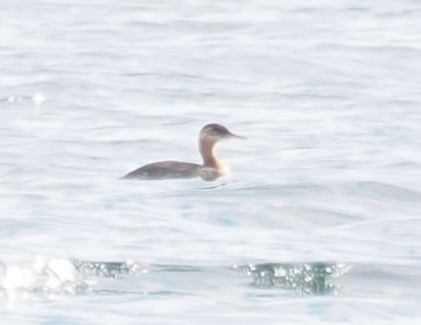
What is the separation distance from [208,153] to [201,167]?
301mm

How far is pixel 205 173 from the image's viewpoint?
1684 cm

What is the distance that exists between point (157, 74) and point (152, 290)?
38.7 feet

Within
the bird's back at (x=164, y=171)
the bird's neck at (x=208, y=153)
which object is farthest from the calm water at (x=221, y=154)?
the bird's neck at (x=208, y=153)

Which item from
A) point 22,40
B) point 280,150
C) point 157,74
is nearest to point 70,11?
point 22,40

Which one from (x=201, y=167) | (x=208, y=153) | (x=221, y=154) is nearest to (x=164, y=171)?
(x=201, y=167)

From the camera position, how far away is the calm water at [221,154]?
39.1 ft

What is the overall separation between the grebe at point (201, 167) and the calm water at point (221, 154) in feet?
0.30

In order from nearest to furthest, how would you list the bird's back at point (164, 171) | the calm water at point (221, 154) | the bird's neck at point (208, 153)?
the calm water at point (221, 154) < the bird's back at point (164, 171) < the bird's neck at point (208, 153)

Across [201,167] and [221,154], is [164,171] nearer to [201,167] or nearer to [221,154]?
[201,167]

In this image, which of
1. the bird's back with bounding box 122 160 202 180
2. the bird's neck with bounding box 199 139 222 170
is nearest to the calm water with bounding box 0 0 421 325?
the bird's back with bounding box 122 160 202 180

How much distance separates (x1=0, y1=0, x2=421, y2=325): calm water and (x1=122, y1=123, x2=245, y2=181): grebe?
3.7 inches

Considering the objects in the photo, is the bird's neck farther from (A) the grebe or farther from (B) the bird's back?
(B) the bird's back

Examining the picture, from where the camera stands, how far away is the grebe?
16.3m

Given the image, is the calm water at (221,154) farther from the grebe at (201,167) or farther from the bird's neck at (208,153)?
the bird's neck at (208,153)
